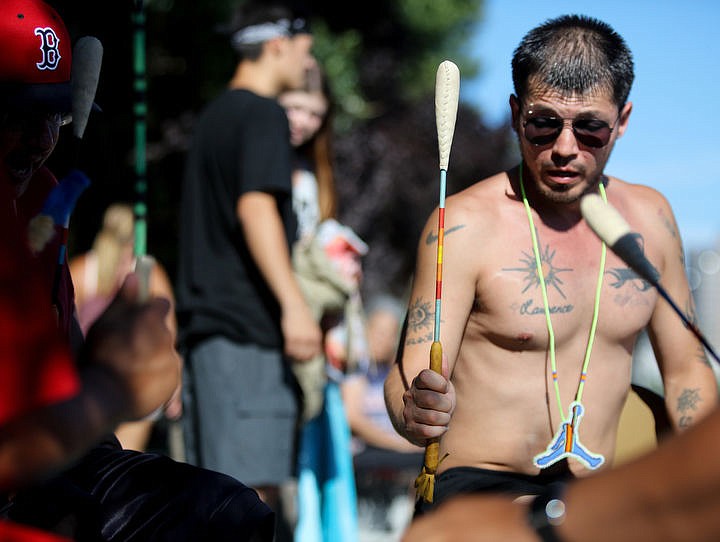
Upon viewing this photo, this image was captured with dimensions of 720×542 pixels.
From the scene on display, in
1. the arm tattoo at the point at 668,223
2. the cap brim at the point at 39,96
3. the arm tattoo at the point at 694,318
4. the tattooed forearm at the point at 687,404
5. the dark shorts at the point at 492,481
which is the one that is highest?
the cap brim at the point at 39,96

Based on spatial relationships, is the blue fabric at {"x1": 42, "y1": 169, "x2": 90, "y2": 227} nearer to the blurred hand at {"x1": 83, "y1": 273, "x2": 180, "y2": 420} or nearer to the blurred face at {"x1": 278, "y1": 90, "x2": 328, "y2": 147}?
the blurred hand at {"x1": 83, "y1": 273, "x2": 180, "y2": 420}

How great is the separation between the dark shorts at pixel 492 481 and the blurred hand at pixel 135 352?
138cm

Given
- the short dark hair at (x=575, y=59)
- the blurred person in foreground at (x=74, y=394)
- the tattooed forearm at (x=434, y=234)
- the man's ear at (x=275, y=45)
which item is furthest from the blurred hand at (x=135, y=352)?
the man's ear at (x=275, y=45)

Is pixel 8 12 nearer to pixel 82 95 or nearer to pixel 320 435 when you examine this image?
pixel 82 95

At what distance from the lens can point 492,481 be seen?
3.00m

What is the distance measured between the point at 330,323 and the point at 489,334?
212cm

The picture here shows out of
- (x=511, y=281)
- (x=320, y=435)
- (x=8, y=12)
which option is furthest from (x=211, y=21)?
(x=8, y=12)

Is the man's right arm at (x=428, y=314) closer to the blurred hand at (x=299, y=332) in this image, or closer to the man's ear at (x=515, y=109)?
the man's ear at (x=515, y=109)

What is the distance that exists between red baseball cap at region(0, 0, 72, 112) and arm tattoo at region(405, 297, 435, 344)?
4.16 ft

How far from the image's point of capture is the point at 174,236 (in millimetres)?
10008

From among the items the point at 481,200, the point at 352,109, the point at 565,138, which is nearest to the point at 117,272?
the point at 481,200

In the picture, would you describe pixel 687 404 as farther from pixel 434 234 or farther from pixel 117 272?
pixel 117 272

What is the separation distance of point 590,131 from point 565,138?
0.08 meters

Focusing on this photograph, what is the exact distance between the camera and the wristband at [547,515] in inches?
60.6
